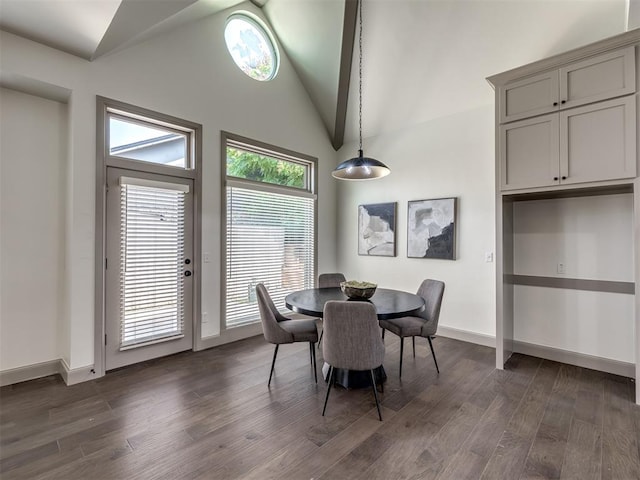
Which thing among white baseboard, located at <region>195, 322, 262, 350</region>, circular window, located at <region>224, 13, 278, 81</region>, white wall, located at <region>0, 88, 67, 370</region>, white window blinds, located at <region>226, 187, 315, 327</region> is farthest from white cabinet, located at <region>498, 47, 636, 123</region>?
white wall, located at <region>0, 88, 67, 370</region>

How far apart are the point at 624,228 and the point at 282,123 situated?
4.21m

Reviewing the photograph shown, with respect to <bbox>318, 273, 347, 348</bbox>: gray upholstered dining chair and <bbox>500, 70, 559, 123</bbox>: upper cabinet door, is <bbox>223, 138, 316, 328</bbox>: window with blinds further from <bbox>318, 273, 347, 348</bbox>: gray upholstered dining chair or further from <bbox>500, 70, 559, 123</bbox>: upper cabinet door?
<bbox>500, 70, 559, 123</bbox>: upper cabinet door

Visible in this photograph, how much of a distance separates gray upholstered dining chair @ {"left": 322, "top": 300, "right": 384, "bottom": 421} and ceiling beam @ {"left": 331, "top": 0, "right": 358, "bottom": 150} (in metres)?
3.53

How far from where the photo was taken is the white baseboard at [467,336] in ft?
12.6

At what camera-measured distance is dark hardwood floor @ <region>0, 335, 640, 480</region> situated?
178 cm

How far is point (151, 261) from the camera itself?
10.8 ft

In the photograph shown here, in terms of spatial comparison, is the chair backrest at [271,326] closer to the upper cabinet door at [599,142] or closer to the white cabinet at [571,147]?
the white cabinet at [571,147]

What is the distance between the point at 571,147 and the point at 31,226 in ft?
16.7

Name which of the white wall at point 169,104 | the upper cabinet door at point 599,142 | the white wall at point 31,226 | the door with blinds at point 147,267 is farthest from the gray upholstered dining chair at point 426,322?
the white wall at point 31,226

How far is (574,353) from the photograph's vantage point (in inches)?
129

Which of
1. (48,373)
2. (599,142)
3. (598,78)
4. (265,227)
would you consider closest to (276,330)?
(265,227)

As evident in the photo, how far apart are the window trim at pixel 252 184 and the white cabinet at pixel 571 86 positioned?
2.80 m

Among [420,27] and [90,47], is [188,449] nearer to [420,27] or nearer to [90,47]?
[90,47]

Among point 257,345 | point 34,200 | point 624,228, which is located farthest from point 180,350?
point 624,228
